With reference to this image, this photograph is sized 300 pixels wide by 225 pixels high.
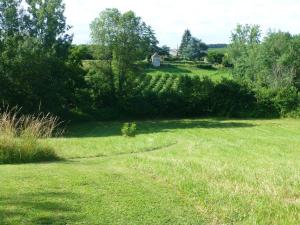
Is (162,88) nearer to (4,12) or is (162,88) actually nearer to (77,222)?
(4,12)

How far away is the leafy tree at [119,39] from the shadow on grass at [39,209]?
28.4m

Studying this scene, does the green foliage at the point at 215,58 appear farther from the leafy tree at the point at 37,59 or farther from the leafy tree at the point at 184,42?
the leafy tree at the point at 37,59

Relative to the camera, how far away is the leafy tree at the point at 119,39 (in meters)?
34.4

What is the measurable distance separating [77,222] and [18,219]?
2.11ft

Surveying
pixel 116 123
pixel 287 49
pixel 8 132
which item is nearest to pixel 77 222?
pixel 8 132

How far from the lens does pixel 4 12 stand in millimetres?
29453

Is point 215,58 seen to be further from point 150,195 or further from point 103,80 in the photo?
point 150,195

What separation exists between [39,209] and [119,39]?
97.9 feet

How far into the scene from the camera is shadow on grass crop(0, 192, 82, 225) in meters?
5.04

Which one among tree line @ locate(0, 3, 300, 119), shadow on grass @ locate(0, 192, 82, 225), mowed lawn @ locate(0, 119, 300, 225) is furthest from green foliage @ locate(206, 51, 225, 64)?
shadow on grass @ locate(0, 192, 82, 225)

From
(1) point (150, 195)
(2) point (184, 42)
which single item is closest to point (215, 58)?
(2) point (184, 42)

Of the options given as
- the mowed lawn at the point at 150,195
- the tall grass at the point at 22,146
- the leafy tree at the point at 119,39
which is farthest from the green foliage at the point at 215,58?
the mowed lawn at the point at 150,195

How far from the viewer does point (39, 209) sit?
541 cm

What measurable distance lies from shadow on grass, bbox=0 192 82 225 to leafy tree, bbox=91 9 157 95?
28350 millimetres
